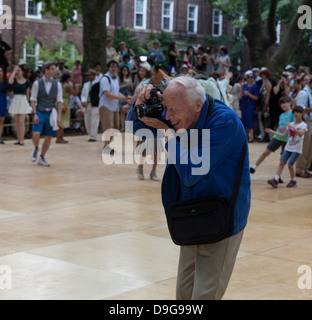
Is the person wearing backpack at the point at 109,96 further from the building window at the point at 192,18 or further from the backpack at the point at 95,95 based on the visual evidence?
the building window at the point at 192,18

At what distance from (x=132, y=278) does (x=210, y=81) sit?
4443 millimetres

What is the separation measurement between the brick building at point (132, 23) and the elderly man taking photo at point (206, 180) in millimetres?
31845

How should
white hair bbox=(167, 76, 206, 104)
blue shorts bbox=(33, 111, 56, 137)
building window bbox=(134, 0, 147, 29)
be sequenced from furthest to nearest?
building window bbox=(134, 0, 147, 29)
blue shorts bbox=(33, 111, 56, 137)
white hair bbox=(167, 76, 206, 104)

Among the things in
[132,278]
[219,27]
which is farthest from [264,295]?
[219,27]

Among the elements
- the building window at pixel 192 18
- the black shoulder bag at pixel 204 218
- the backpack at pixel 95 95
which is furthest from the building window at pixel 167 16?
the black shoulder bag at pixel 204 218

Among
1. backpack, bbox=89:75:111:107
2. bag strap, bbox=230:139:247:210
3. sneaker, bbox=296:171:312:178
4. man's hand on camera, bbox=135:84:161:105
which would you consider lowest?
sneaker, bbox=296:171:312:178

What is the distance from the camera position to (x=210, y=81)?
959 cm

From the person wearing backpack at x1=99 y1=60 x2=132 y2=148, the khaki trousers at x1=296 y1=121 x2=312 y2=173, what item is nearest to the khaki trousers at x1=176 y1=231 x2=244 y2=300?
the khaki trousers at x1=296 y1=121 x2=312 y2=173

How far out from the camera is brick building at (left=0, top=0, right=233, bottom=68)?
37.6 m

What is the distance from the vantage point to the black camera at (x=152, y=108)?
12.8 feet

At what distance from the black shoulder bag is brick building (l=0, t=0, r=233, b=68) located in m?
31.9

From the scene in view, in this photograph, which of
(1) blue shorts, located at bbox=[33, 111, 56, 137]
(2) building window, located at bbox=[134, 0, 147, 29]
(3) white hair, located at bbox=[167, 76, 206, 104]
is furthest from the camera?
(2) building window, located at bbox=[134, 0, 147, 29]

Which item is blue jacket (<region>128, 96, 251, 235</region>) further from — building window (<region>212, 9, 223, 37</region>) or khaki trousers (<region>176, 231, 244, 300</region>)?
building window (<region>212, 9, 223, 37</region>)
